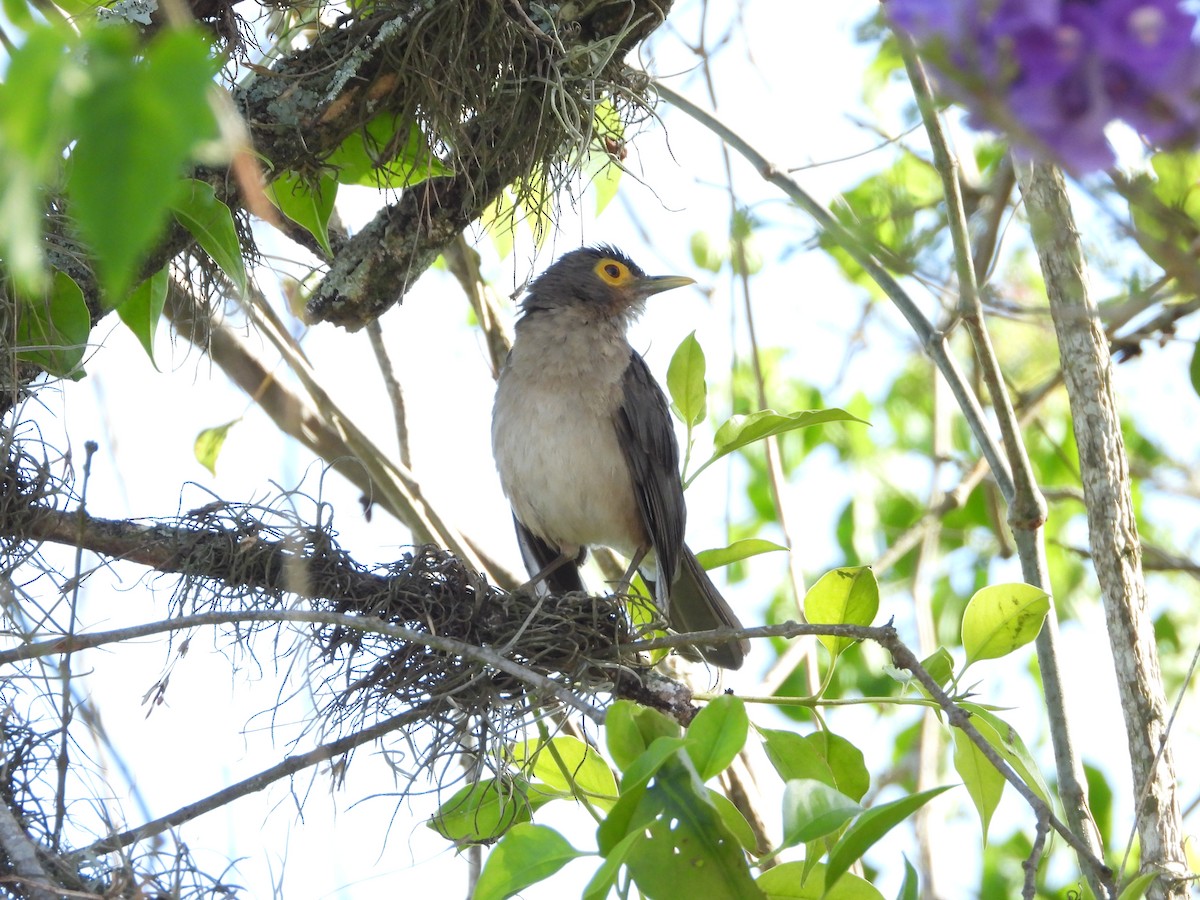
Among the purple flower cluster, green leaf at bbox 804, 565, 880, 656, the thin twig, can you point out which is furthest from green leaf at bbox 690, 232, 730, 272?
the purple flower cluster

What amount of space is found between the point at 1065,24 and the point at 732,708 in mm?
1073

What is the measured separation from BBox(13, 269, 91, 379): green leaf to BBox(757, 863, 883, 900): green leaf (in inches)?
66.7

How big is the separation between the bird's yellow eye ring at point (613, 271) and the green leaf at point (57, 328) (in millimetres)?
2542

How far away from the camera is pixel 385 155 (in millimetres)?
3141

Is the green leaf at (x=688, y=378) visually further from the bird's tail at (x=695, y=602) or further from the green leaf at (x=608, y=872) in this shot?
the green leaf at (x=608, y=872)

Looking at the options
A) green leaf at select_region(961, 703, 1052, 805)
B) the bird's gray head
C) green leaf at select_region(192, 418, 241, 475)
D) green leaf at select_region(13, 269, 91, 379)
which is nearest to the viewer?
green leaf at select_region(961, 703, 1052, 805)

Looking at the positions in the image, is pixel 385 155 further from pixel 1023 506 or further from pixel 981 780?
pixel 981 780

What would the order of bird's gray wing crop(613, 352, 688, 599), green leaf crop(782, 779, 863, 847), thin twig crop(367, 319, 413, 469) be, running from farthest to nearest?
bird's gray wing crop(613, 352, 688, 599) < thin twig crop(367, 319, 413, 469) < green leaf crop(782, 779, 863, 847)

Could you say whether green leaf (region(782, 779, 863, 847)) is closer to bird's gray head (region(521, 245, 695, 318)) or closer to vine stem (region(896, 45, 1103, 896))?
vine stem (region(896, 45, 1103, 896))

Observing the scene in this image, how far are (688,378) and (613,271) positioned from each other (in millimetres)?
1726

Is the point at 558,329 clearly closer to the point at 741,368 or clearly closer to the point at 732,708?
the point at 741,368

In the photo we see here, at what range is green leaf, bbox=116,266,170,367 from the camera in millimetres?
2693

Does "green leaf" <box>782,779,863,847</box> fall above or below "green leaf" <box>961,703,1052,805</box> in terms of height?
below

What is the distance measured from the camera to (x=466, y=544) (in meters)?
4.18
